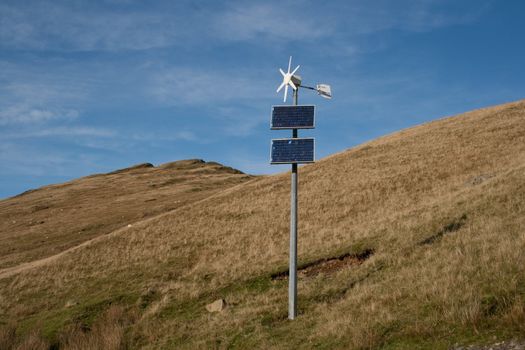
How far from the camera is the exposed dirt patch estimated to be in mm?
20828

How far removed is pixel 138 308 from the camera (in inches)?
845

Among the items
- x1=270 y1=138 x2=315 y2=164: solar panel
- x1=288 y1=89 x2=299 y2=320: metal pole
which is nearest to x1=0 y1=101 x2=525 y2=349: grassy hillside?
x1=288 y1=89 x2=299 y2=320: metal pole

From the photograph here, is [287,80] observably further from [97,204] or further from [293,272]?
[97,204]

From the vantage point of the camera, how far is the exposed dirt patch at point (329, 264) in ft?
68.3

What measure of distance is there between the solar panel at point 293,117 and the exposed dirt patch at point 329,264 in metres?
6.68

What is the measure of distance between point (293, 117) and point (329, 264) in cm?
746

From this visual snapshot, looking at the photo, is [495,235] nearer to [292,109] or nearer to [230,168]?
[292,109]

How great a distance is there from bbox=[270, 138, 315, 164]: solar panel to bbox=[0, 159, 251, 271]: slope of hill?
32.2m

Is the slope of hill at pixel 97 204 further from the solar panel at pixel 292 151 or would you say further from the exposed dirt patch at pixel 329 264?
the solar panel at pixel 292 151

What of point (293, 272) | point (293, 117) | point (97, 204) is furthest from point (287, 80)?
point (97, 204)

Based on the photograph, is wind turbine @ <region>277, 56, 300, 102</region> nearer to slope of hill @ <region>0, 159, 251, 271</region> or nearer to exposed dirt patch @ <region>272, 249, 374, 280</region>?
exposed dirt patch @ <region>272, 249, 374, 280</region>

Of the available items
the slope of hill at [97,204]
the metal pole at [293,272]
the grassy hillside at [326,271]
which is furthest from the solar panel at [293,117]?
the slope of hill at [97,204]

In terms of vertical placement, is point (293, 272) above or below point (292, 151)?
below

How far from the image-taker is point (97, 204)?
75000mm
